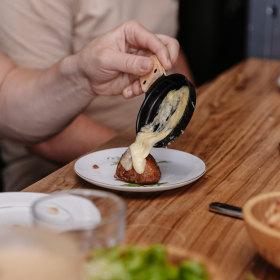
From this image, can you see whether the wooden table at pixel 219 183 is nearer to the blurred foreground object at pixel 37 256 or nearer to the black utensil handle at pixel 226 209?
the black utensil handle at pixel 226 209

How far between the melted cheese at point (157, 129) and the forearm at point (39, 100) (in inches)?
14.8

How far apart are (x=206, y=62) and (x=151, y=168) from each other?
3.42 metres

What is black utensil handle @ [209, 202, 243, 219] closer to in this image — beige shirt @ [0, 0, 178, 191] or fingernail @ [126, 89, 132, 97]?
fingernail @ [126, 89, 132, 97]

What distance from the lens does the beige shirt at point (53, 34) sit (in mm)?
1926

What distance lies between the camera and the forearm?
164 centimetres

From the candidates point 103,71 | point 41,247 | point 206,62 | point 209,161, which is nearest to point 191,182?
point 209,161

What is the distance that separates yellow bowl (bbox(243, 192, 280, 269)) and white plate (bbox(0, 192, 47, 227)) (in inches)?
16.6

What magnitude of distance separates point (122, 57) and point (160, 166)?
1.02 ft

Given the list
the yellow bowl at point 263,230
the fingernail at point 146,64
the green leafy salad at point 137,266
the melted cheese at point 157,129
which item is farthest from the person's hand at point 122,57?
the green leafy salad at point 137,266

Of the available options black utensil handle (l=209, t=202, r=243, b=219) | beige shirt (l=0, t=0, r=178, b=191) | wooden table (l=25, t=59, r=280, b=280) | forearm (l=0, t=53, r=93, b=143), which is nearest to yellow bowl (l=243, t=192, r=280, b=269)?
wooden table (l=25, t=59, r=280, b=280)

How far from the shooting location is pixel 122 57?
141 centimetres

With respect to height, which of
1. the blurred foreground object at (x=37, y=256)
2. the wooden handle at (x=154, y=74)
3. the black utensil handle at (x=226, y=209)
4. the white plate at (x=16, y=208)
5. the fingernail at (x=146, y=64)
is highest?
the blurred foreground object at (x=37, y=256)

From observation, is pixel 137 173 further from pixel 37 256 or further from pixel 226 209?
pixel 37 256

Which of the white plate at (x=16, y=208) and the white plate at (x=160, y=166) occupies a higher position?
the white plate at (x=16, y=208)
